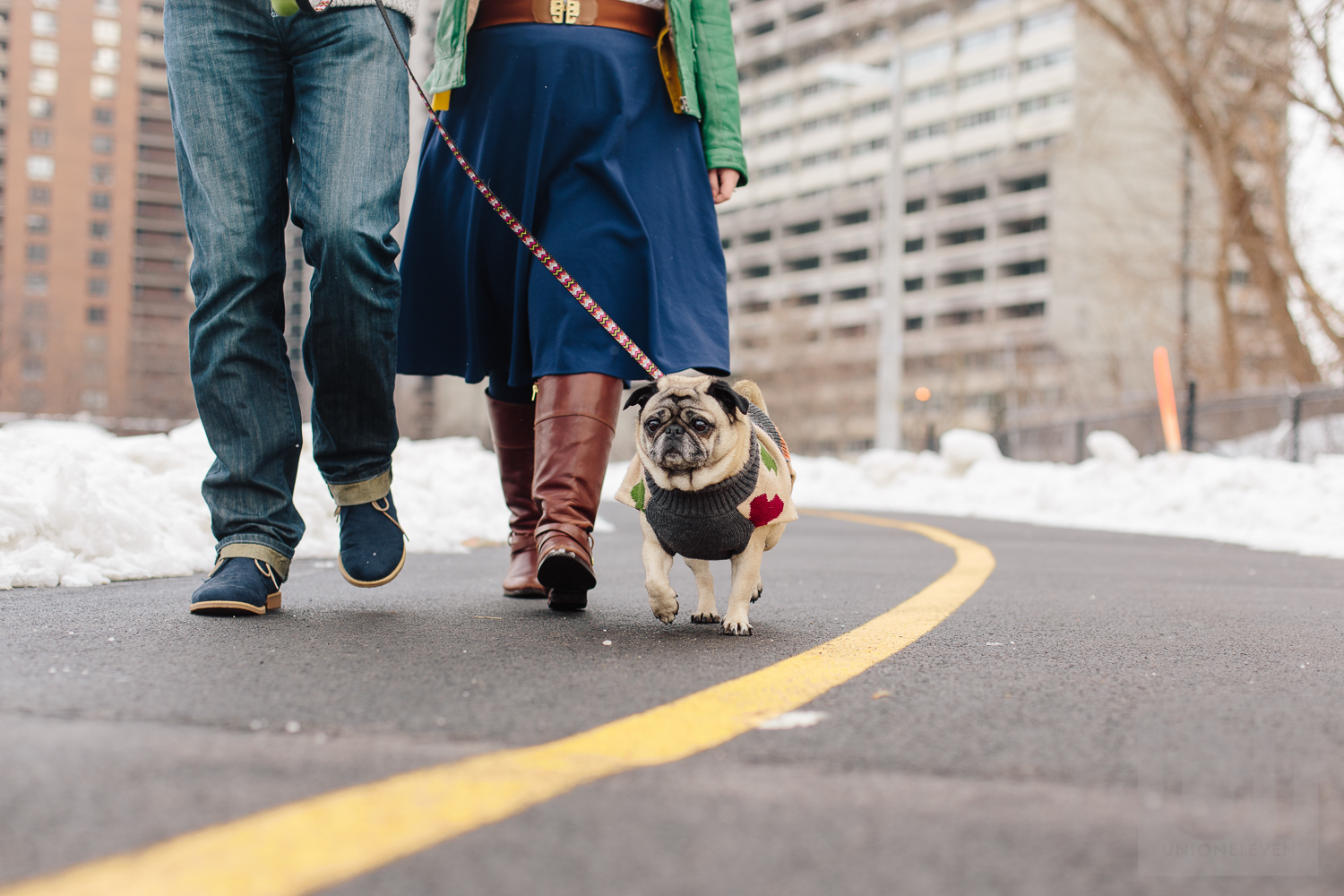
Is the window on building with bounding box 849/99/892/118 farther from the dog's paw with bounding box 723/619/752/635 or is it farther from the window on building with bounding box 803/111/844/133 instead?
the dog's paw with bounding box 723/619/752/635

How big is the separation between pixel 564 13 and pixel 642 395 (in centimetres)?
128

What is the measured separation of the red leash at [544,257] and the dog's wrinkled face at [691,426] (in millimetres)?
224

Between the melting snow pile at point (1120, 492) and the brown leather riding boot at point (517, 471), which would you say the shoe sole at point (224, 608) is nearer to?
the brown leather riding boot at point (517, 471)

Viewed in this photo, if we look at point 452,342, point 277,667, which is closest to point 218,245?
point 452,342

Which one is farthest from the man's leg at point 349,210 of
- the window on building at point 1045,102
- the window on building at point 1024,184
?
the window on building at point 1045,102

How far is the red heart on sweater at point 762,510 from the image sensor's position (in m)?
3.04

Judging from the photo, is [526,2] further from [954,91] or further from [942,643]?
[954,91]

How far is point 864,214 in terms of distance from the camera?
9744 centimetres

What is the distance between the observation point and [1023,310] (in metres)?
87.4

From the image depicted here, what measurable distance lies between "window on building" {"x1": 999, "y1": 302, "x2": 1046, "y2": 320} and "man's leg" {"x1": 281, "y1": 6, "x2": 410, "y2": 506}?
8692 cm

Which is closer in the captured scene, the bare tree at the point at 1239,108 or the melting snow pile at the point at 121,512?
the melting snow pile at the point at 121,512

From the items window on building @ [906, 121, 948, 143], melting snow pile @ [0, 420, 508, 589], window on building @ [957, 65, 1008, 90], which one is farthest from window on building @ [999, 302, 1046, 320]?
melting snow pile @ [0, 420, 508, 589]

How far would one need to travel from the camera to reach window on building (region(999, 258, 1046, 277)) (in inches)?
3442

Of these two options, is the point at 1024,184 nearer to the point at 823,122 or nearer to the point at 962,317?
the point at 962,317
